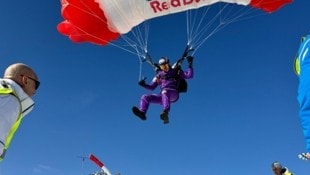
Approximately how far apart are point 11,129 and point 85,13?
9985 mm

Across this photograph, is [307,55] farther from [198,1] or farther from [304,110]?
[198,1]

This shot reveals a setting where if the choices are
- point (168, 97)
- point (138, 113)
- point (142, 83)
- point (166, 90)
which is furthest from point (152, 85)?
point (138, 113)

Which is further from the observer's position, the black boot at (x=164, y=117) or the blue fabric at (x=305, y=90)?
the black boot at (x=164, y=117)

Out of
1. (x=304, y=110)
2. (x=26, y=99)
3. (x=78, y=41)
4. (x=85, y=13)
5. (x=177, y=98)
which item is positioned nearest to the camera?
(x=304, y=110)

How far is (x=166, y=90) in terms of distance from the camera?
11141 millimetres

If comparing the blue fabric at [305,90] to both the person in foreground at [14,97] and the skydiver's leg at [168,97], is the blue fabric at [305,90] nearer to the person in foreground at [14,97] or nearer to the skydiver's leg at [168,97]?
the person in foreground at [14,97]

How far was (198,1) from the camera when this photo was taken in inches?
460

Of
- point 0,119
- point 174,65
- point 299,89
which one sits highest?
point 174,65

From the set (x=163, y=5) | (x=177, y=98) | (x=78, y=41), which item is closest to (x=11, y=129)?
(x=177, y=98)

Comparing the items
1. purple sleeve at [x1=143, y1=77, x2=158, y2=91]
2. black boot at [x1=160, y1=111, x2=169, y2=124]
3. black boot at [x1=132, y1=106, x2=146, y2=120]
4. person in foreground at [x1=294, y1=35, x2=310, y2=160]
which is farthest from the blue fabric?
purple sleeve at [x1=143, y1=77, x2=158, y2=91]

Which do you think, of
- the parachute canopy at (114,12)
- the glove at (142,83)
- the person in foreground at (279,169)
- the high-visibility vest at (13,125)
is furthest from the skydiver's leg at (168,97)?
the high-visibility vest at (13,125)

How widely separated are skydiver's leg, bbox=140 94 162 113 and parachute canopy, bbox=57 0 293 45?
229cm

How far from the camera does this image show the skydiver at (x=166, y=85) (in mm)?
11062

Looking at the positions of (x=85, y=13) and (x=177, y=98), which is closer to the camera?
(x=177, y=98)
